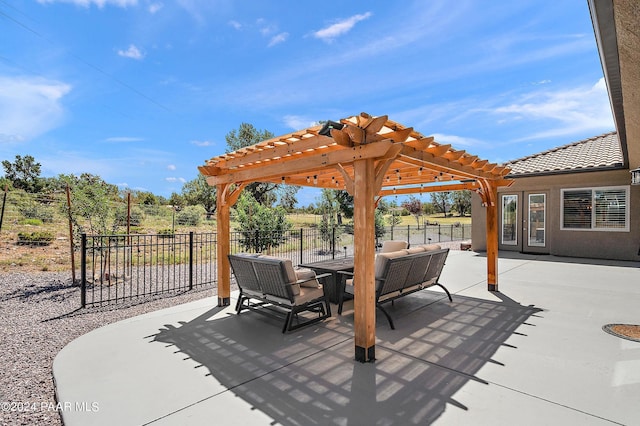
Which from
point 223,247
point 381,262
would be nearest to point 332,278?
point 381,262

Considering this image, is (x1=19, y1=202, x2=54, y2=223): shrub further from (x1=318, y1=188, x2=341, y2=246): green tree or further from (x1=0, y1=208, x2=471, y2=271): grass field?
(x1=318, y1=188, x2=341, y2=246): green tree

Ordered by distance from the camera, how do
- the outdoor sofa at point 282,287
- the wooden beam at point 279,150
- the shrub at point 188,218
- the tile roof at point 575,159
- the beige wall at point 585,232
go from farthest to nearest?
the shrub at point 188,218, the tile roof at point 575,159, the beige wall at point 585,232, the outdoor sofa at point 282,287, the wooden beam at point 279,150

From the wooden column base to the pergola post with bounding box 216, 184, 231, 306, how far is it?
285 centimetres

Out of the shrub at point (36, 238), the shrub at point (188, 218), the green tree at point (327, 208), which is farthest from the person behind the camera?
the shrub at point (188, 218)

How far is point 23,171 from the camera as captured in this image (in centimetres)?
2866

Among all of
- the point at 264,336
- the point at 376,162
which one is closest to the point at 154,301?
the point at 264,336

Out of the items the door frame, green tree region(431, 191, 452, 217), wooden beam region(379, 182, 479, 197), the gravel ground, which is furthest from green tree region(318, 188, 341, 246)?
green tree region(431, 191, 452, 217)

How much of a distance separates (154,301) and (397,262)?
4.45 metres

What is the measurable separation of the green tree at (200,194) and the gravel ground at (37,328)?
22462 mm

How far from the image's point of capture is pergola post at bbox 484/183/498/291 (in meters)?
6.17

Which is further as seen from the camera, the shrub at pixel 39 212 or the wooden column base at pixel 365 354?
the shrub at pixel 39 212

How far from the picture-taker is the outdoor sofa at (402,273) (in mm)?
4203

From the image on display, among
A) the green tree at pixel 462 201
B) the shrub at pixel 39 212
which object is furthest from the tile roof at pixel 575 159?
the green tree at pixel 462 201

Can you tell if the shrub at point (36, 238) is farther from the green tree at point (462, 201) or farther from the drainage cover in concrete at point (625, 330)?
the green tree at point (462, 201)
